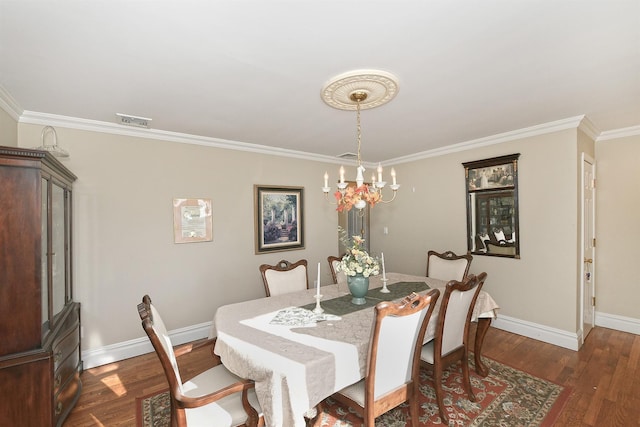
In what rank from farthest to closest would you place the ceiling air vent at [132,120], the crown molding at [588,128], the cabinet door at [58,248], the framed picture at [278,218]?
the framed picture at [278,218], the crown molding at [588,128], the ceiling air vent at [132,120], the cabinet door at [58,248]

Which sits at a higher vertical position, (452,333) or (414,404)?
(452,333)

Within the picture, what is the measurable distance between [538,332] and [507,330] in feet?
1.12

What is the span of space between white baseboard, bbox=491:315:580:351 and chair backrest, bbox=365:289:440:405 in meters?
2.52

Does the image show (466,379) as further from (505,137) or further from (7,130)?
(7,130)

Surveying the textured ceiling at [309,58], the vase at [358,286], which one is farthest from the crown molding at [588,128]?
the vase at [358,286]

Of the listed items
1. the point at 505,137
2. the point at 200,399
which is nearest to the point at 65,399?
the point at 200,399

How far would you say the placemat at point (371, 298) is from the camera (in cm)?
225

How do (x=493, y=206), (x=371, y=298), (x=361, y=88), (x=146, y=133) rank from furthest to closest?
1. (x=493, y=206)
2. (x=146, y=133)
3. (x=371, y=298)
4. (x=361, y=88)

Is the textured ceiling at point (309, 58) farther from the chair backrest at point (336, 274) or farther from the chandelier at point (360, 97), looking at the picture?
the chair backrest at point (336, 274)

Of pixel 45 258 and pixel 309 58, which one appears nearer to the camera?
pixel 309 58

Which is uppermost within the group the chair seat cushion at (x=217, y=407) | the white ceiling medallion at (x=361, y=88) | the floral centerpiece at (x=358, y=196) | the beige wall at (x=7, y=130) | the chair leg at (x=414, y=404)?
the white ceiling medallion at (x=361, y=88)

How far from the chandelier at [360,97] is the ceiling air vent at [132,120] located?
1.85 meters

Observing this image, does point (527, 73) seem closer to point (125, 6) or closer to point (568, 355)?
point (125, 6)

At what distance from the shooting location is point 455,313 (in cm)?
211
